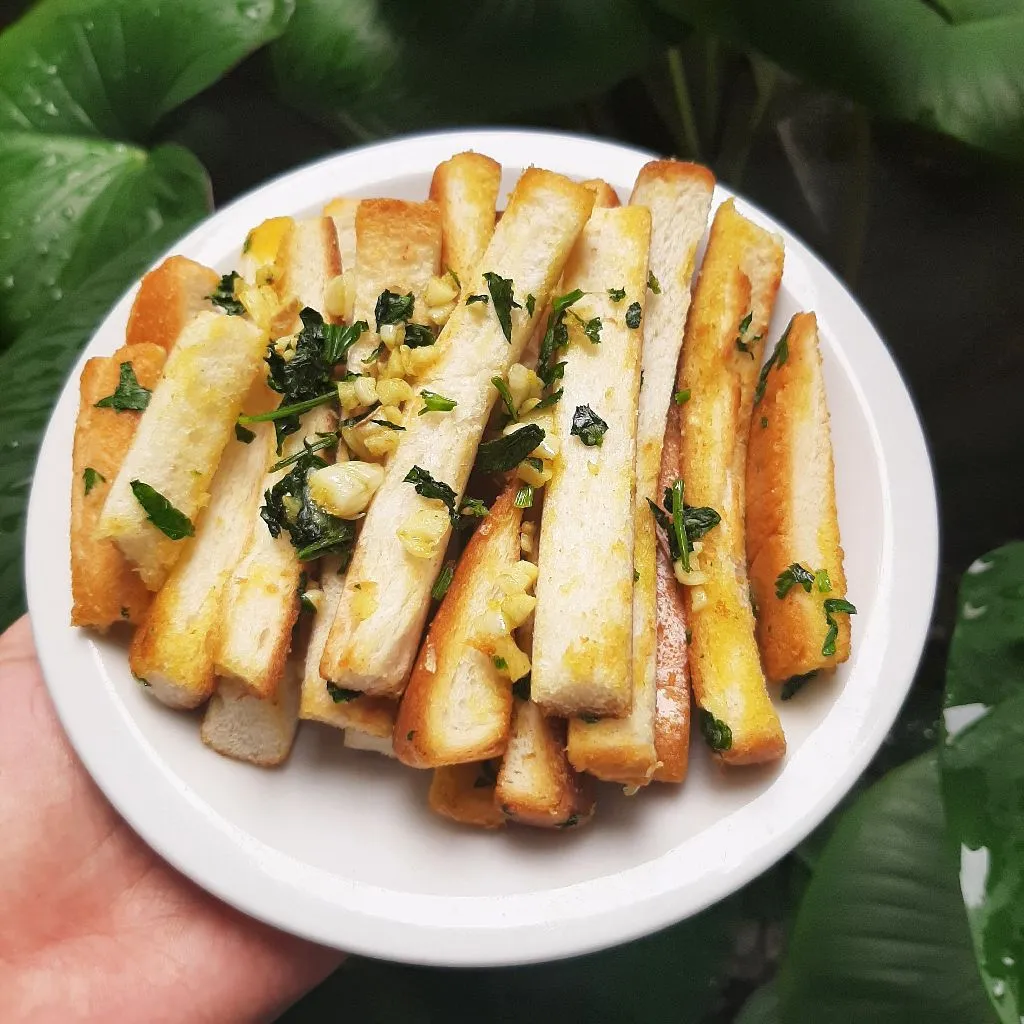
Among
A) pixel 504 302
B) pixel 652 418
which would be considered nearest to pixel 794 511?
pixel 652 418

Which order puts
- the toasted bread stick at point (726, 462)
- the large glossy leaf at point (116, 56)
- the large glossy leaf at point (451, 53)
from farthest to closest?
the large glossy leaf at point (116, 56) < the large glossy leaf at point (451, 53) < the toasted bread stick at point (726, 462)

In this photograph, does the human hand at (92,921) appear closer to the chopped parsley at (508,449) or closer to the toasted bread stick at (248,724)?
the toasted bread stick at (248,724)

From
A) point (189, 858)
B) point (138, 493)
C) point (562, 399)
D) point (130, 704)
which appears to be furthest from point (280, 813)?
point (562, 399)

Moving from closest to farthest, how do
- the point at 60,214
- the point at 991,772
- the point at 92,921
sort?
the point at 991,772 < the point at 92,921 < the point at 60,214

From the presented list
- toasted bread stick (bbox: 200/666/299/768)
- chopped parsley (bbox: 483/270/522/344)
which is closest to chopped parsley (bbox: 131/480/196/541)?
toasted bread stick (bbox: 200/666/299/768)

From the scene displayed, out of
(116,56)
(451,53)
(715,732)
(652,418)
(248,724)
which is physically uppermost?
(116,56)

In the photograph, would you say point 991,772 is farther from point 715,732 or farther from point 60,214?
point 60,214

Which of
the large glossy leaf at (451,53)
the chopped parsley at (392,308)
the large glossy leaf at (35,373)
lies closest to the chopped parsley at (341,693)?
the chopped parsley at (392,308)

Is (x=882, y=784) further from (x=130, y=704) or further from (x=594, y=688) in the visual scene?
(x=130, y=704)
